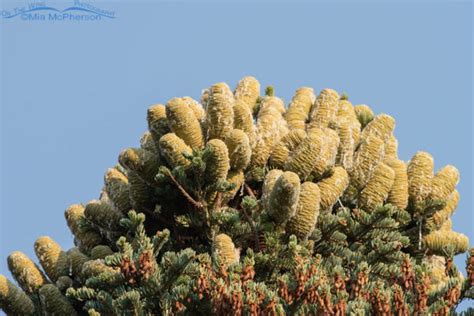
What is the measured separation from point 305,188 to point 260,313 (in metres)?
1.69

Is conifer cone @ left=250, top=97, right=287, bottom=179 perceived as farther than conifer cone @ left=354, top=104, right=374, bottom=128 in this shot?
No

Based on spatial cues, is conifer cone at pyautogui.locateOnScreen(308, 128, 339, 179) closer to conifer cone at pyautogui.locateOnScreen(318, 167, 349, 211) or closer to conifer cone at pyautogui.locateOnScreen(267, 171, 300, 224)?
conifer cone at pyautogui.locateOnScreen(318, 167, 349, 211)

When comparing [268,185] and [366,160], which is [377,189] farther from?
[268,185]

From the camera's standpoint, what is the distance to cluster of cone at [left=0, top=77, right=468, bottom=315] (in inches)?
296

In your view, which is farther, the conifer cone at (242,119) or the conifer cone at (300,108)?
the conifer cone at (300,108)

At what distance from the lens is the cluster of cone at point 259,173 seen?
7516mm

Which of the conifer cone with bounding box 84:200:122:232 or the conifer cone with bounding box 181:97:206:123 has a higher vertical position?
the conifer cone with bounding box 181:97:206:123

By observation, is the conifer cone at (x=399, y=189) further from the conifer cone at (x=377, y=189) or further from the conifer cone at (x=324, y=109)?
the conifer cone at (x=324, y=109)

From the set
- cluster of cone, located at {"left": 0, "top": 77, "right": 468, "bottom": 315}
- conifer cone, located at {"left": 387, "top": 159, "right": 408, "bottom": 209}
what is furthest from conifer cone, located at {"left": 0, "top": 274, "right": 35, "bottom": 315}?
conifer cone, located at {"left": 387, "top": 159, "right": 408, "bottom": 209}

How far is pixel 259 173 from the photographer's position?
319 inches

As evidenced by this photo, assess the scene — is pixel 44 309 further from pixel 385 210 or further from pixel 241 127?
pixel 385 210

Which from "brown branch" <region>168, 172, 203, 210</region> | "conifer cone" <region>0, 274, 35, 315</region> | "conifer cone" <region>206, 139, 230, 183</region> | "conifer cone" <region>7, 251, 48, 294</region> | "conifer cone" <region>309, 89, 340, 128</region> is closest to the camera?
"conifer cone" <region>206, 139, 230, 183</region>

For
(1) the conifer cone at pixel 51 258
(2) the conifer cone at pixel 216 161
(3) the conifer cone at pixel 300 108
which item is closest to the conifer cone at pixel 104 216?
(1) the conifer cone at pixel 51 258

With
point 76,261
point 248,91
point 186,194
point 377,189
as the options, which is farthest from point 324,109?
point 76,261
